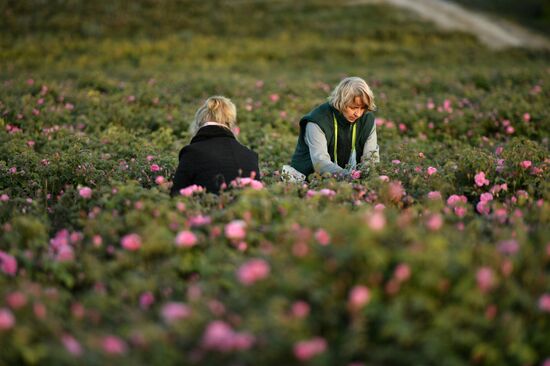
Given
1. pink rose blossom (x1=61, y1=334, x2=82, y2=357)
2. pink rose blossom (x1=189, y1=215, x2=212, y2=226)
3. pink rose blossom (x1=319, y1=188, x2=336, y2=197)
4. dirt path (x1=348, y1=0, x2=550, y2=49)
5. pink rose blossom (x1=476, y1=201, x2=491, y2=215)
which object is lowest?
pink rose blossom (x1=61, y1=334, x2=82, y2=357)

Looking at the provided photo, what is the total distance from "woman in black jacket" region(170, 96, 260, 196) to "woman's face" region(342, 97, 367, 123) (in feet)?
4.25

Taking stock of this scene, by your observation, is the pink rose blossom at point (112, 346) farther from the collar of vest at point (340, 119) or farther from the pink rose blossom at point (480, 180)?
the collar of vest at point (340, 119)

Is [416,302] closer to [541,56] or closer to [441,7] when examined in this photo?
[541,56]

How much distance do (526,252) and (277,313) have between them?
121 cm

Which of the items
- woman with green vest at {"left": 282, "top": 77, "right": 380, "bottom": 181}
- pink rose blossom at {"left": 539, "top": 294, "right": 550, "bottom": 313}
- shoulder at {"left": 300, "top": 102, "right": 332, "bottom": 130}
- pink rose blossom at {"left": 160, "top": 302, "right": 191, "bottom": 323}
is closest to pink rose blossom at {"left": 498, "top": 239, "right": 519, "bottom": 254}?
pink rose blossom at {"left": 539, "top": 294, "right": 550, "bottom": 313}

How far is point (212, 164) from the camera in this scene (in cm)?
387

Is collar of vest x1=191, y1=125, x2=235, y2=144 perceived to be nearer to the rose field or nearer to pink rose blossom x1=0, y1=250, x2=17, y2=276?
the rose field

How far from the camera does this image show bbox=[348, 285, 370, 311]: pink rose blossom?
1.92 meters

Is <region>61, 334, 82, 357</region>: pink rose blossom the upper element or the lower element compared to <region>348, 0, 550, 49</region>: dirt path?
lower

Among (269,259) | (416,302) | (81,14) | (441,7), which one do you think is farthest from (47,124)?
(441,7)

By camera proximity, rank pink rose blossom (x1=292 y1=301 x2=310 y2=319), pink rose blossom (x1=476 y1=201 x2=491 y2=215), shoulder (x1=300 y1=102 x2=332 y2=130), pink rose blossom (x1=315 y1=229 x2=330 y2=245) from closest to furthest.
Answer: pink rose blossom (x1=292 y1=301 x2=310 y2=319), pink rose blossom (x1=315 y1=229 x2=330 y2=245), pink rose blossom (x1=476 y1=201 x2=491 y2=215), shoulder (x1=300 y1=102 x2=332 y2=130)

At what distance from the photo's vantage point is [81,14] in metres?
19.6

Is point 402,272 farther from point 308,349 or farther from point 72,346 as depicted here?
point 72,346

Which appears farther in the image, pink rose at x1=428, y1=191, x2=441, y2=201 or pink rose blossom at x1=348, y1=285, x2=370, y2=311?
pink rose at x1=428, y1=191, x2=441, y2=201
